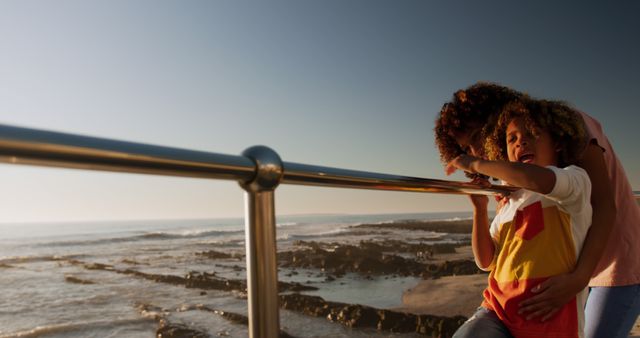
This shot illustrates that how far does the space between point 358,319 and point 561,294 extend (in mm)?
6933

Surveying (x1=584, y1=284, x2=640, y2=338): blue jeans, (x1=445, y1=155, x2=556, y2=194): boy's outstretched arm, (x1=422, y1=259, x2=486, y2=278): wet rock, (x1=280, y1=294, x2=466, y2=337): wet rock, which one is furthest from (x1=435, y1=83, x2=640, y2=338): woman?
(x1=422, y1=259, x2=486, y2=278): wet rock

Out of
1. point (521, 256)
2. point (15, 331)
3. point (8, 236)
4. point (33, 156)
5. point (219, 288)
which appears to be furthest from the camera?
point (8, 236)

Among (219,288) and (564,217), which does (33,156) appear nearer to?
(564,217)

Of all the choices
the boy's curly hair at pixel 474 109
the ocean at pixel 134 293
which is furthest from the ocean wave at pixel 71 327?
the boy's curly hair at pixel 474 109

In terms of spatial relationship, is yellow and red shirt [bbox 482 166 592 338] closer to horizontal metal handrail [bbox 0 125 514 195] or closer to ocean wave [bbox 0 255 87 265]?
horizontal metal handrail [bbox 0 125 514 195]

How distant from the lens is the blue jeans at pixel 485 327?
4.08 ft

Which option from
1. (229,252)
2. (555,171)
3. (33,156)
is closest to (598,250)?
(555,171)

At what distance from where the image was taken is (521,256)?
1306 mm

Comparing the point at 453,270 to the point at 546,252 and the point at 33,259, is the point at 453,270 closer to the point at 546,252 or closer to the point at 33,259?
the point at 546,252

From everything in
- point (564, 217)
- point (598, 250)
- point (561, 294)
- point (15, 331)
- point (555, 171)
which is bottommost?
point (15, 331)

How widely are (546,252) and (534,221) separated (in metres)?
0.10

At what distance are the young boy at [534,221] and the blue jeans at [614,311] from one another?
365 millimetres

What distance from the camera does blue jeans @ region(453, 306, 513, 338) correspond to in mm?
1244

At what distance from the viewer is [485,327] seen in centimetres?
126
